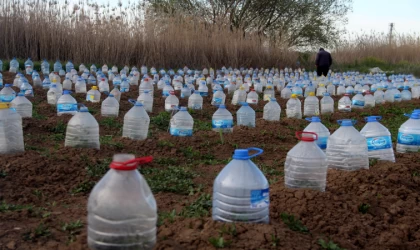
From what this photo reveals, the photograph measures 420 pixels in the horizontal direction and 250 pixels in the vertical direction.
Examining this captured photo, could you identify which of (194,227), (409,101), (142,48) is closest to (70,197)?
(194,227)

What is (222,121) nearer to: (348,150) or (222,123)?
(222,123)

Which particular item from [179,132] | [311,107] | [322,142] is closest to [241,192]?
[322,142]

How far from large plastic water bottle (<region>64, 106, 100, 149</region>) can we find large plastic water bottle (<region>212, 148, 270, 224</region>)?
2651 millimetres

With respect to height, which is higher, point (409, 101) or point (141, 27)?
point (141, 27)

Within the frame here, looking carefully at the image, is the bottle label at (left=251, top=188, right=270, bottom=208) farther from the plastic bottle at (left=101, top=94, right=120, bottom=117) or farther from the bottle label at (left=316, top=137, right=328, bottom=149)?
the plastic bottle at (left=101, top=94, right=120, bottom=117)

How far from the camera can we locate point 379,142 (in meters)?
4.94

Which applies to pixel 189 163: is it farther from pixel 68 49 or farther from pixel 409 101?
pixel 68 49

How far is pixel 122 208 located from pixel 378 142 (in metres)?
3.42

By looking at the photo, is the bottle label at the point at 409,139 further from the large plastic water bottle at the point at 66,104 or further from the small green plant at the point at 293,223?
the large plastic water bottle at the point at 66,104

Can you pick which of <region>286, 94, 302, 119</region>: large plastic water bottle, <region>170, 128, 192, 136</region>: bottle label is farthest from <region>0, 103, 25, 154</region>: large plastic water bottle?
<region>286, 94, 302, 119</region>: large plastic water bottle

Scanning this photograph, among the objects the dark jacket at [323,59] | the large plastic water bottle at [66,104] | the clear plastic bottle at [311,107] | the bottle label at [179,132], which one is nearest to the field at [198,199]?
the bottle label at [179,132]

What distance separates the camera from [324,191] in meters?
3.76

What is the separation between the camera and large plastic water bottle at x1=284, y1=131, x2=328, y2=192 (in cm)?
365

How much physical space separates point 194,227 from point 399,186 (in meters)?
2.13
